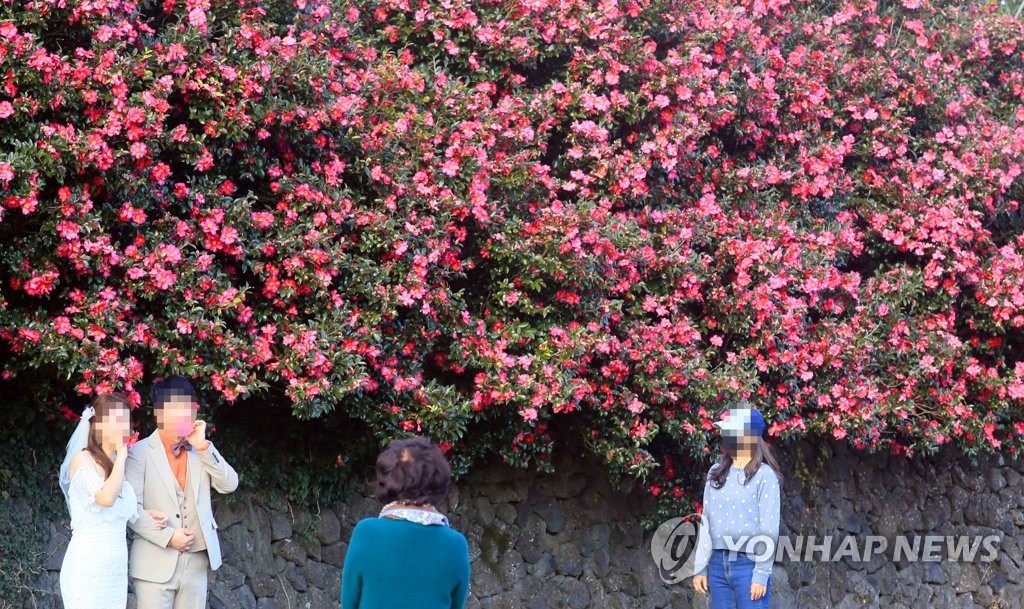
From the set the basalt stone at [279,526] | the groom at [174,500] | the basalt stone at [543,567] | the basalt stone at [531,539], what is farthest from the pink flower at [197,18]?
the basalt stone at [543,567]

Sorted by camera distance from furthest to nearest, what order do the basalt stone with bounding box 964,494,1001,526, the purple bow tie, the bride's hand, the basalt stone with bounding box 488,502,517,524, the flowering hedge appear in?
1. the basalt stone with bounding box 964,494,1001,526
2. the basalt stone with bounding box 488,502,517,524
3. the flowering hedge
4. the purple bow tie
5. the bride's hand

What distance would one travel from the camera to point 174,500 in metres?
4.67

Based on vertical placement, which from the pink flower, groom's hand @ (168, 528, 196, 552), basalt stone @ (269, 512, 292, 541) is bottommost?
basalt stone @ (269, 512, 292, 541)

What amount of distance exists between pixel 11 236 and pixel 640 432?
3.85m

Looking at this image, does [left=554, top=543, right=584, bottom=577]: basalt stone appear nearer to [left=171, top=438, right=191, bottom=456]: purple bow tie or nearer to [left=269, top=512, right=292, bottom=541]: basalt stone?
[left=269, top=512, right=292, bottom=541]: basalt stone

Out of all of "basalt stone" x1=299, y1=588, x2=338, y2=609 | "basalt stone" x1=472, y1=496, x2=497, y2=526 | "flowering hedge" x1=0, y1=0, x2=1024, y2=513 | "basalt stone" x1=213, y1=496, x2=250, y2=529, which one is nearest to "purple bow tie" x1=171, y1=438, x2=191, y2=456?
"flowering hedge" x1=0, y1=0, x2=1024, y2=513

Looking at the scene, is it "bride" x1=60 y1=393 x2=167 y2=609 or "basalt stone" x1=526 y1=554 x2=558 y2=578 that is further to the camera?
"basalt stone" x1=526 y1=554 x2=558 y2=578

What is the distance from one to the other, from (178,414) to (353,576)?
1.70 metres

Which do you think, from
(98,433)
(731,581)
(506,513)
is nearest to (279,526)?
(506,513)

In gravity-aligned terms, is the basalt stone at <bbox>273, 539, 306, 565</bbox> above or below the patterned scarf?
below

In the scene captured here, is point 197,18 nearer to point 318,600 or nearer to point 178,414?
point 178,414

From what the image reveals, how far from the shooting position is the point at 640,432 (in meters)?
6.95

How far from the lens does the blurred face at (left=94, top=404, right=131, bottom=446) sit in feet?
14.6

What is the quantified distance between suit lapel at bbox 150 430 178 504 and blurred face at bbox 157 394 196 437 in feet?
0.35
